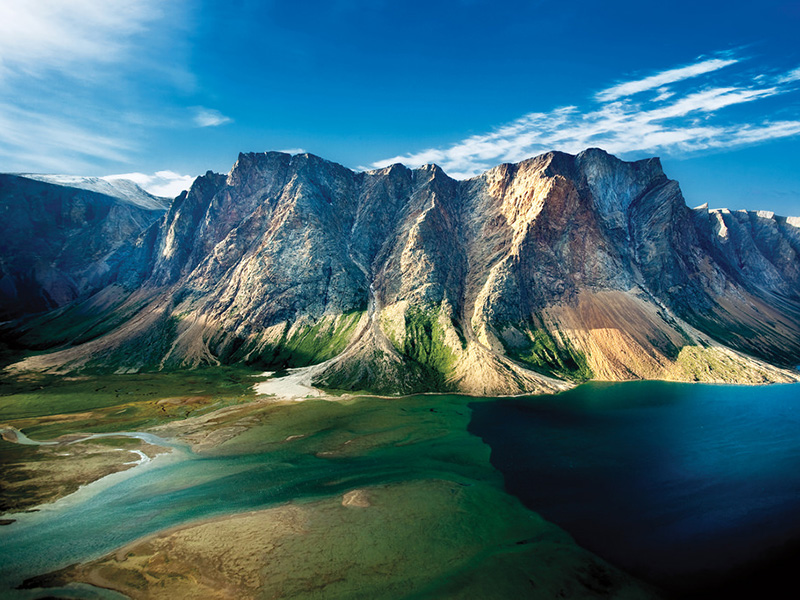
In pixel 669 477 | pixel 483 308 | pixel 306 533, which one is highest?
pixel 483 308

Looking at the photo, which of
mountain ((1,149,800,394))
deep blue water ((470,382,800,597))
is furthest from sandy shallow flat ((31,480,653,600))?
mountain ((1,149,800,394))

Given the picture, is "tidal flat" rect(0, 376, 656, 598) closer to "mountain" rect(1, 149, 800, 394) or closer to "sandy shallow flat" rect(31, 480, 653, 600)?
"sandy shallow flat" rect(31, 480, 653, 600)

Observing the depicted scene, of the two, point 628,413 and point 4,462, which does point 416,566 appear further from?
point 4,462

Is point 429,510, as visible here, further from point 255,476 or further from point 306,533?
point 255,476

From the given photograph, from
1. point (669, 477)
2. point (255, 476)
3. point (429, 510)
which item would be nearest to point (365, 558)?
point (429, 510)

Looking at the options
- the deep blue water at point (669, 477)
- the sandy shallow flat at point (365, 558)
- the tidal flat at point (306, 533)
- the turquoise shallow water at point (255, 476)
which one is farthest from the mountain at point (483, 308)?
the sandy shallow flat at point (365, 558)

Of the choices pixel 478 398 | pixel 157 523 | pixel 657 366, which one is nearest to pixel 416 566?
pixel 157 523
